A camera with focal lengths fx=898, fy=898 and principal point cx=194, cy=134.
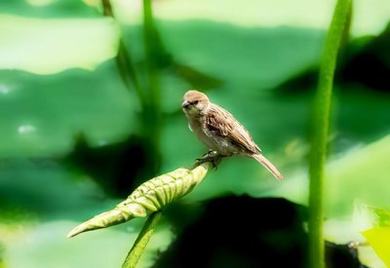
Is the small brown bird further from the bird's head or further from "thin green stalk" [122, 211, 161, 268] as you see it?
"thin green stalk" [122, 211, 161, 268]

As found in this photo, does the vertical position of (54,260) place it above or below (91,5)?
below

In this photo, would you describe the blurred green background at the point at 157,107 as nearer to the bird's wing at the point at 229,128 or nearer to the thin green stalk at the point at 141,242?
the bird's wing at the point at 229,128

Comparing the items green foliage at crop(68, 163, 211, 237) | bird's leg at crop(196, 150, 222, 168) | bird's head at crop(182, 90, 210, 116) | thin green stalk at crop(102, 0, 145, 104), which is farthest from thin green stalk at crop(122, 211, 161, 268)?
thin green stalk at crop(102, 0, 145, 104)

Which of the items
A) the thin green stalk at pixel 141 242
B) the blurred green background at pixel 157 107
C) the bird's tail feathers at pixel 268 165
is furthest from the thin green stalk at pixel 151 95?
the thin green stalk at pixel 141 242

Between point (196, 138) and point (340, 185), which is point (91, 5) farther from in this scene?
point (340, 185)

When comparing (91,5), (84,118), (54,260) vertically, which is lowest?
(54,260)

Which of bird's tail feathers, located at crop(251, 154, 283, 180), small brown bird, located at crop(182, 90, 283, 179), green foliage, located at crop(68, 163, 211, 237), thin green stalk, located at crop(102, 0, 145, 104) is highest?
green foliage, located at crop(68, 163, 211, 237)

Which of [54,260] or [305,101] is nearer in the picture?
[54,260]

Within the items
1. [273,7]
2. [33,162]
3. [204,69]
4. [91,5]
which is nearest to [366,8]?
[273,7]
